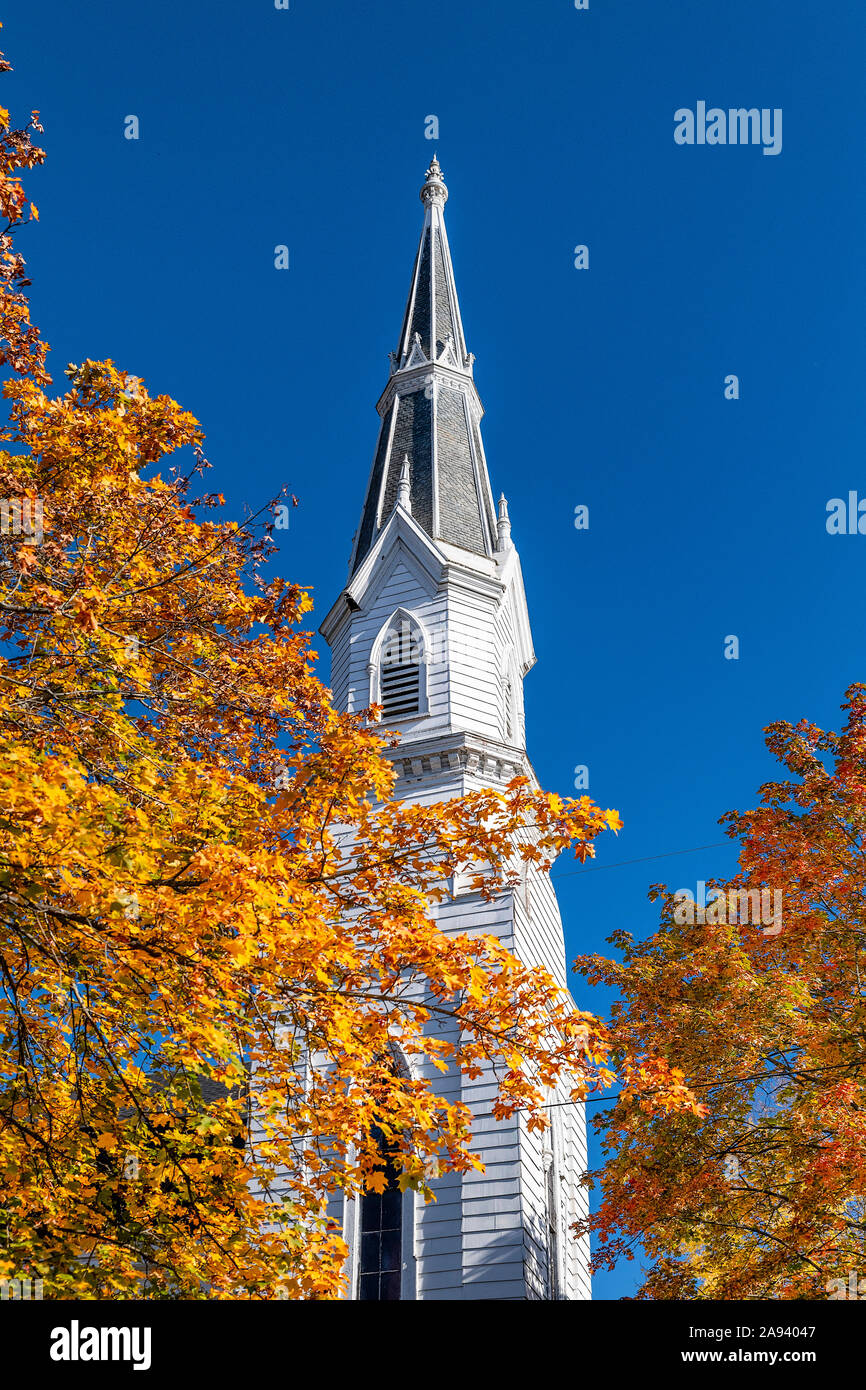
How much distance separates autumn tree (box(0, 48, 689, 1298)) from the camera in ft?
26.7

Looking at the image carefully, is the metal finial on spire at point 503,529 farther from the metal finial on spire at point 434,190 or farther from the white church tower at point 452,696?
the metal finial on spire at point 434,190

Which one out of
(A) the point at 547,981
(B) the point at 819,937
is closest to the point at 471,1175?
(B) the point at 819,937

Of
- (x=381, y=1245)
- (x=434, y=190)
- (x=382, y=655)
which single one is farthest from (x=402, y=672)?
(x=434, y=190)

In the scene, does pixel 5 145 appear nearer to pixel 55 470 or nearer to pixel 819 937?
pixel 55 470

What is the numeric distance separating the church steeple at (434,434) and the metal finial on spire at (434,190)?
5.72m

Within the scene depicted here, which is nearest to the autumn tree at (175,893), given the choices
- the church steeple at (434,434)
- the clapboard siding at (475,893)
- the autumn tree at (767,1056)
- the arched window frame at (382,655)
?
the autumn tree at (767,1056)

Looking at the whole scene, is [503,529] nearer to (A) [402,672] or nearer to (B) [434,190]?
(A) [402,672]

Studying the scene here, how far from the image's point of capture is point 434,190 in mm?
47469

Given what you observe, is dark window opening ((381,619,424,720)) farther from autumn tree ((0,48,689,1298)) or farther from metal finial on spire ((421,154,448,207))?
metal finial on spire ((421,154,448,207))

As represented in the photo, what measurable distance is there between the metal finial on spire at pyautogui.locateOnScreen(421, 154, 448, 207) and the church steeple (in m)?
5.72

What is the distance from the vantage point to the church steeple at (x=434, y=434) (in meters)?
32.3

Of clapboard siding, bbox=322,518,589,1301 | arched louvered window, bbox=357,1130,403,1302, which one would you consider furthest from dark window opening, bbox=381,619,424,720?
arched louvered window, bbox=357,1130,403,1302

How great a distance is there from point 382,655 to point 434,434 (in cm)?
948

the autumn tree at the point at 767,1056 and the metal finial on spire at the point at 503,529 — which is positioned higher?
the metal finial on spire at the point at 503,529
